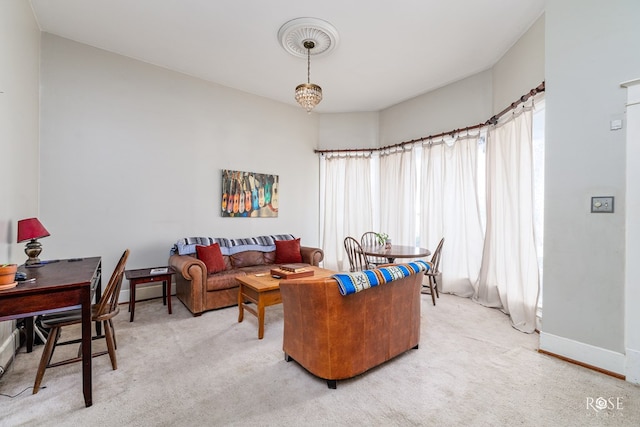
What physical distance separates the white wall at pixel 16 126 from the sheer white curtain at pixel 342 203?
4274mm

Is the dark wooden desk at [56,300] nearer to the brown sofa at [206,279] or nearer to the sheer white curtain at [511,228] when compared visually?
the brown sofa at [206,279]

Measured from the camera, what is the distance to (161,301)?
404cm

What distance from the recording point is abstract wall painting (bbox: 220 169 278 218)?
4.79 metres

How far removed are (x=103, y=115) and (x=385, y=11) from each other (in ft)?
12.1

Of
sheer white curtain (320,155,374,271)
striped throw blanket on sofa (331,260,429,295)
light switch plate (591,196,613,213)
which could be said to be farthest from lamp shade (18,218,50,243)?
light switch plate (591,196,613,213)

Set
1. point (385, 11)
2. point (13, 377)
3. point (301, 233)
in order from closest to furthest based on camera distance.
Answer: point (13, 377)
point (385, 11)
point (301, 233)

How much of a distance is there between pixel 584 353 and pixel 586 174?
1454 mm

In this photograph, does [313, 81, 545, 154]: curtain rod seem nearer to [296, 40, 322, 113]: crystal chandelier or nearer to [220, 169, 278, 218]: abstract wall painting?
[220, 169, 278, 218]: abstract wall painting

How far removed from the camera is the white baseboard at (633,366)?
83.0 inches

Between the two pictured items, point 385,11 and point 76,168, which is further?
point 76,168

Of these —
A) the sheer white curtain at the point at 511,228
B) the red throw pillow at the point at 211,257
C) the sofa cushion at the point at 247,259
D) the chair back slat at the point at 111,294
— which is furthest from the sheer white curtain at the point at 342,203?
the chair back slat at the point at 111,294

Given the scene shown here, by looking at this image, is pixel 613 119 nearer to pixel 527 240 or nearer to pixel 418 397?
pixel 527 240

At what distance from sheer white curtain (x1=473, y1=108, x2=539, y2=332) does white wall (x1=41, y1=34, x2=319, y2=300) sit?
3527 mm

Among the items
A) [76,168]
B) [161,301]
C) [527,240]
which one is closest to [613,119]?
[527,240]
